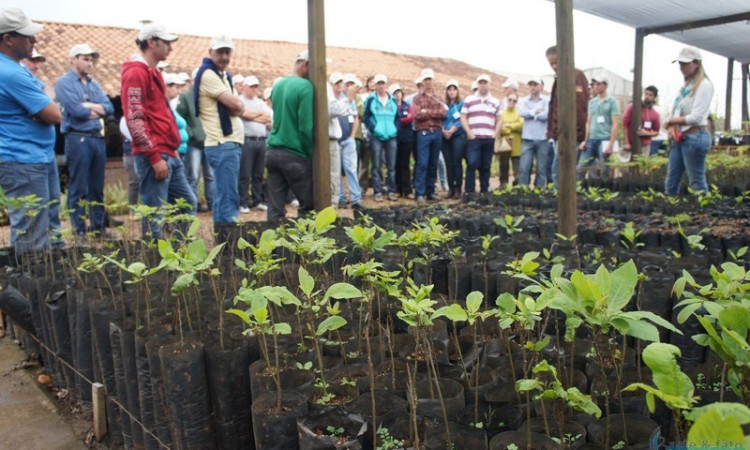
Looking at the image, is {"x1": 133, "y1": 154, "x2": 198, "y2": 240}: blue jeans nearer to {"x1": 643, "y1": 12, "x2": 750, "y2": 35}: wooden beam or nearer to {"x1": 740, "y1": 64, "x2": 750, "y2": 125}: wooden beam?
{"x1": 643, "y1": 12, "x2": 750, "y2": 35}: wooden beam

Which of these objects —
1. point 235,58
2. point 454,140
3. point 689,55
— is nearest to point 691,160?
point 689,55

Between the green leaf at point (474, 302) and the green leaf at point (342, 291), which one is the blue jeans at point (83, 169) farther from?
the green leaf at point (474, 302)

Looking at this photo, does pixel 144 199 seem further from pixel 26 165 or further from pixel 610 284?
pixel 610 284

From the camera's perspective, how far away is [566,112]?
344 centimetres

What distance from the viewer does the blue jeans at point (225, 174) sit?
5035mm

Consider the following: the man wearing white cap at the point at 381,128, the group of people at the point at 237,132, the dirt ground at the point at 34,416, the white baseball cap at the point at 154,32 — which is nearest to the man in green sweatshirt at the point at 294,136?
the group of people at the point at 237,132

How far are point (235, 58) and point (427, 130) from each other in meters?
10.5

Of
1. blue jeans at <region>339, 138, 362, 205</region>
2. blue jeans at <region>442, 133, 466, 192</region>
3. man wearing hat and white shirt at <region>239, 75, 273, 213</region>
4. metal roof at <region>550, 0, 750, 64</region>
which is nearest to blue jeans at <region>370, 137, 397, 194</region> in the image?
Answer: blue jeans at <region>339, 138, 362, 205</region>

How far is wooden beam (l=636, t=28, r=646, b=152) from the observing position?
8961mm

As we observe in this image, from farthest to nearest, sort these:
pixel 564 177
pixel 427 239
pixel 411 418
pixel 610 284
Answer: pixel 564 177
pixel 427 239
pixel 411 418
pixel 610 284

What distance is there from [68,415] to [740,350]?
9.05 ft

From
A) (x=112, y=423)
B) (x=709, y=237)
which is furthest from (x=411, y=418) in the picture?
(x=709, y=237)

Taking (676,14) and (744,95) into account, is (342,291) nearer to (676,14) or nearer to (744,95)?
(676,14)

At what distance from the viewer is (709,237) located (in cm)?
391
